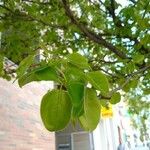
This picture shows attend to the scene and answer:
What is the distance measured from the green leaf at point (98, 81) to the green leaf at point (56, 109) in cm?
6

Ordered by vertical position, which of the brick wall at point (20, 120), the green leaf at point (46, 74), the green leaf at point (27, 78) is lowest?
the green leaf at point (46, 74)

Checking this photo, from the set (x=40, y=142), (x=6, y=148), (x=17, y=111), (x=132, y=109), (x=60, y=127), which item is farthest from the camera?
(x=132, y=109)

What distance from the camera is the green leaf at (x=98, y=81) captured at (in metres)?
0.60

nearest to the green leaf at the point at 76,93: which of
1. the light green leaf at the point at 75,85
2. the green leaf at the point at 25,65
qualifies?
the light green leaf at the point at 75,85

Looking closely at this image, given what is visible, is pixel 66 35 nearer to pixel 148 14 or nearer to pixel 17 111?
pixel 148 14

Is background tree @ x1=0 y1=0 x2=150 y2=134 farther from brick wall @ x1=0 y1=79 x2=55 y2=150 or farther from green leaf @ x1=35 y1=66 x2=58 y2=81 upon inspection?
brick wall @ x1=0 y1=79 x2=55 y2=150

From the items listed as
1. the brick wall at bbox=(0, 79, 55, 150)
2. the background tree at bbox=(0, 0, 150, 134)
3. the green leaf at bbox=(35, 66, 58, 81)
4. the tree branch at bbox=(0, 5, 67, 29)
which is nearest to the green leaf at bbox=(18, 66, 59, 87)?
the green leaf at bbox=(35, 66, 58, 81)

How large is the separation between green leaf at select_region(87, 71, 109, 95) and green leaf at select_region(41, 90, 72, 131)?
0.06 m

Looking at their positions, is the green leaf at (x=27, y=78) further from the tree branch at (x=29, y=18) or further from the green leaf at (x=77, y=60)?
the tree branch at (x=29, y=18)

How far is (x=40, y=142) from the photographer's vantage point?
870 cm

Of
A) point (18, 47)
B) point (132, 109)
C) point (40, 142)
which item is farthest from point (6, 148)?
point (132, 109)

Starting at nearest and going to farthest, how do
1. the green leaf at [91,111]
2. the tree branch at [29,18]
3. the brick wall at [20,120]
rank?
1. the green leaf at [91,111]
2. the tree branch at [29,18]
3. the brick wall at [20,120]

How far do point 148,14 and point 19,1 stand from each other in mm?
1580

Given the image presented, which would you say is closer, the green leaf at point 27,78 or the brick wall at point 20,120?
the green leaf at point 27,78
